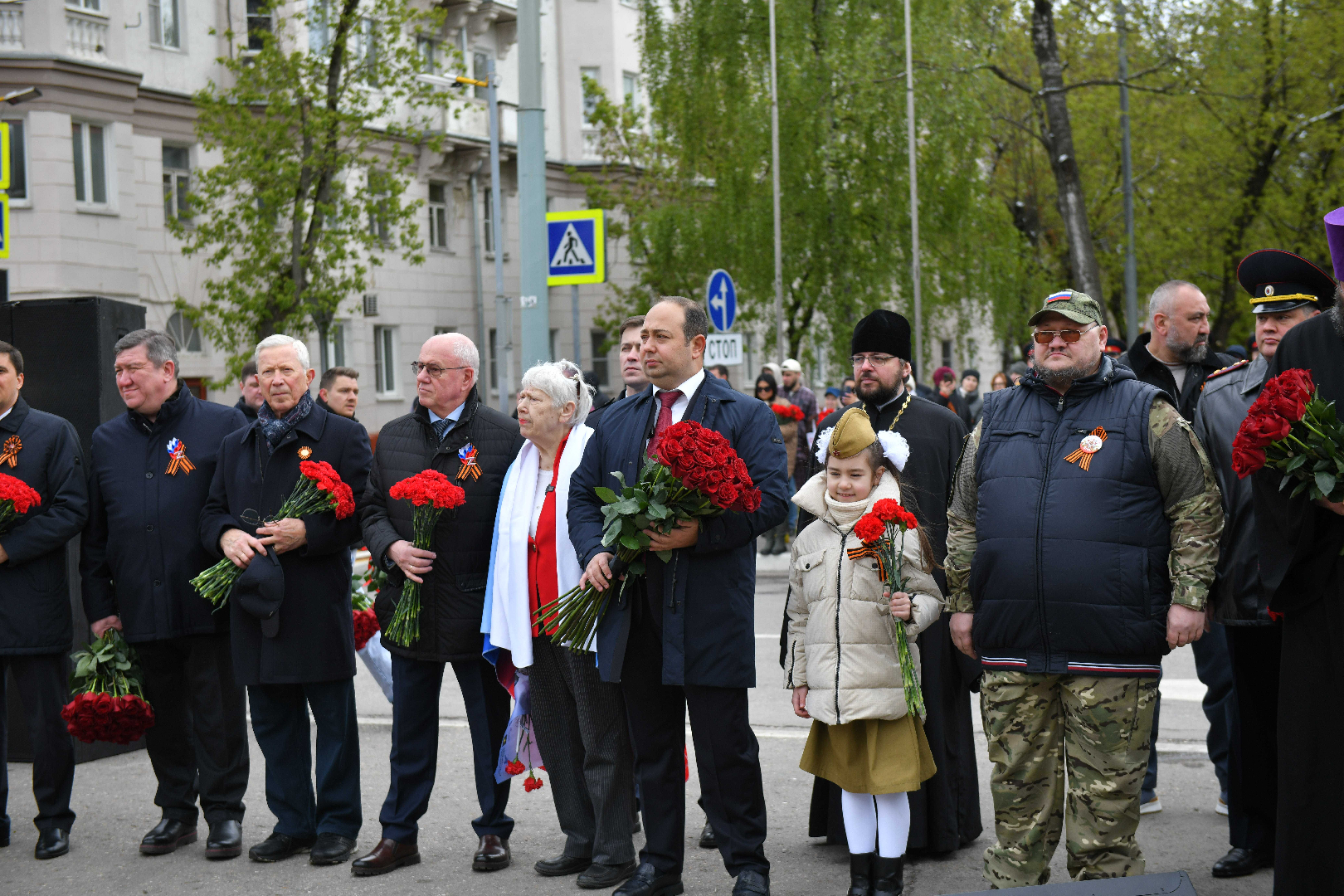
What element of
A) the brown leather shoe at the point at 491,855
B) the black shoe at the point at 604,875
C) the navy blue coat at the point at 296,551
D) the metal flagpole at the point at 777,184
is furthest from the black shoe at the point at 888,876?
the metal flagpole at the point at 777,184

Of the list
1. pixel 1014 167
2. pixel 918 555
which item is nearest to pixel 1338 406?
pixel 918 555

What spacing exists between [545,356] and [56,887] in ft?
19.4

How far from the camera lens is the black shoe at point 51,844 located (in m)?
6.33

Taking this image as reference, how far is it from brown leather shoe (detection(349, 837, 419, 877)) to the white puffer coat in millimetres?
1975

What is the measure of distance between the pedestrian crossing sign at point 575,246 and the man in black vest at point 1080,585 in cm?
786

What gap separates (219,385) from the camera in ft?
74.1

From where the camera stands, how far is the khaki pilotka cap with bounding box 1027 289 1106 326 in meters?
4.83

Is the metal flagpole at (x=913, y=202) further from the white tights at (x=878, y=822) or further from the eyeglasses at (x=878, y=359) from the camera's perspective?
the white tights at (x=878, y=822)

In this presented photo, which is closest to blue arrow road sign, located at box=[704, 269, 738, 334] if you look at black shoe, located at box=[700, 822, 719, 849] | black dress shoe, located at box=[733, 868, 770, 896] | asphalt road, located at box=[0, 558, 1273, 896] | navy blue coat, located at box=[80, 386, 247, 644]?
asphalt road, located at box=[0, 558, 1273, 896]

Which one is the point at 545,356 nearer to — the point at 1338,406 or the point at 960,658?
the point at 960,658

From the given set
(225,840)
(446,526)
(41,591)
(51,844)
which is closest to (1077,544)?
(446,526)

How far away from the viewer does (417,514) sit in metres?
5.95

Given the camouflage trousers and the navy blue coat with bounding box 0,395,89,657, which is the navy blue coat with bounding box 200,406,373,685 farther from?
the camouflage trousers

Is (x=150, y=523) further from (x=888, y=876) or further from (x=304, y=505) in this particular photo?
(x=888, y=876)
